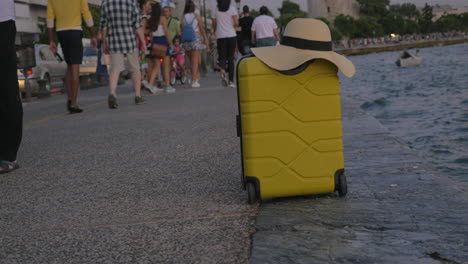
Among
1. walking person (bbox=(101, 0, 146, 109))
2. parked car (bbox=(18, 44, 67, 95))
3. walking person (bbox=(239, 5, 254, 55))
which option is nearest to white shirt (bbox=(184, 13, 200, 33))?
walking person (bbox=(239, 5, 254, 55))

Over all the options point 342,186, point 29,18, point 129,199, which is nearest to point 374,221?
point 342,186

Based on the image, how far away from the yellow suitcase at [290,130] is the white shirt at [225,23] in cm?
1108

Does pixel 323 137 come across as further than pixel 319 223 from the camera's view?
Yes

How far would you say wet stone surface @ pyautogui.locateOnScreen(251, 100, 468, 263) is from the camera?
2695mm

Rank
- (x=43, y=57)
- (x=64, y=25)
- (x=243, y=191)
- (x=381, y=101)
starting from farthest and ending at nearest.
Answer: (x=43, y=57), (x=381, y=101), (x=64, y=25), (x=243, y=191)

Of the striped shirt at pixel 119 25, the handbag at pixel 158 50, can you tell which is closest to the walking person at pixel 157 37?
the handbag at pixel 158 50

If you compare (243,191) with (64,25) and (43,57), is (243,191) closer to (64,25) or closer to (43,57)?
(64,25)

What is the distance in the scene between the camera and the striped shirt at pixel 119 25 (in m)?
11.2

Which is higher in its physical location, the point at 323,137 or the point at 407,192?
the point at 323,137

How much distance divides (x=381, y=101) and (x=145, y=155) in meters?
→ 12.7

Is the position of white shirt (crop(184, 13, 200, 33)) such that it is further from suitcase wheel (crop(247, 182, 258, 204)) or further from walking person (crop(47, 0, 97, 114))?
suitcase wheel (crop(247, 182, 258, 204))

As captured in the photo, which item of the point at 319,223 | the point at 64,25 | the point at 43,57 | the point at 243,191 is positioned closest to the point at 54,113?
the point at 64,25

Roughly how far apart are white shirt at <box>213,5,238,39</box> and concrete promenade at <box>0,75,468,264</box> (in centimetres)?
870

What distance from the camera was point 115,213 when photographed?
12.1 ft
